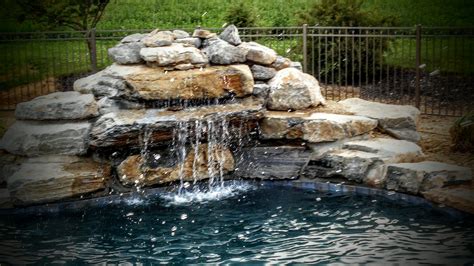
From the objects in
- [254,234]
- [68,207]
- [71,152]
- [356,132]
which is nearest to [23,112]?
[71,152]

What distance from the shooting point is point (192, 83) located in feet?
29.7

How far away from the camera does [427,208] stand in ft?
25.3

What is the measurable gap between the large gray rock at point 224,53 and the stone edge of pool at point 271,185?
6.07ft

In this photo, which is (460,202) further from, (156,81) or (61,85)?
(61,85)

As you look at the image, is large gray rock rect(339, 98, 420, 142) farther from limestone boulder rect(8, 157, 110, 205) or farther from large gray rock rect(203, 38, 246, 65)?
limestone boulder rect(8, 157, 110, 205)

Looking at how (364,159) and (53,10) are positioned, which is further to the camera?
(53,10)

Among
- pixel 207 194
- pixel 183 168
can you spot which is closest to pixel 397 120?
pixel 207 194

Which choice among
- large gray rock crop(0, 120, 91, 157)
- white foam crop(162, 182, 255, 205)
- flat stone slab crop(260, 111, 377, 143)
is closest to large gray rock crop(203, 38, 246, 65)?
flat stone slab crop(260, 111, 377, 143)

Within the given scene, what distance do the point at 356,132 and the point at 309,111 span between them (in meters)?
0.85

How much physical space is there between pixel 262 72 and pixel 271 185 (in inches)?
68.8

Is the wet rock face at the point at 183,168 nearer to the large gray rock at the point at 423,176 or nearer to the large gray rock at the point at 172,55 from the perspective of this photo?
the large gray rock at the point at 172,55

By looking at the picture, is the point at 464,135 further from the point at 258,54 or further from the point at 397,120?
the point at 258,54

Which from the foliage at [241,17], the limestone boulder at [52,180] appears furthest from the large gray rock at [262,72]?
the foliage at [241,17]

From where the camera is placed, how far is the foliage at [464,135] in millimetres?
8844
